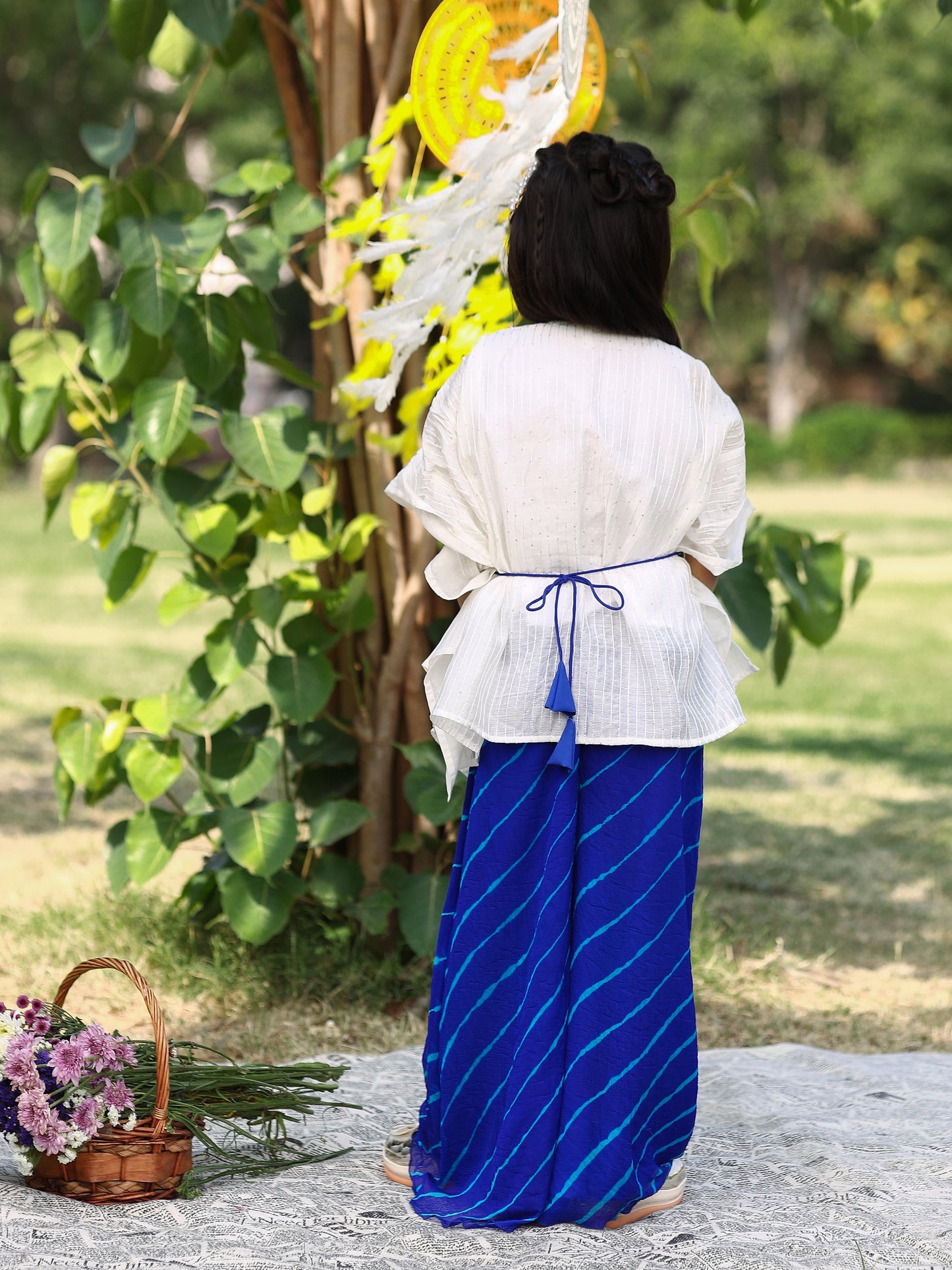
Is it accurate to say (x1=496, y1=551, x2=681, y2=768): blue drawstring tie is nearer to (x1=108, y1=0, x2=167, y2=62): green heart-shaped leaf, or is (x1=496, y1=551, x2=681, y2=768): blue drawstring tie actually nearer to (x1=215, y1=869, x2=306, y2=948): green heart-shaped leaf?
(x1=215, y1=869, x2=306, y2=948): green heart-shaped leaf

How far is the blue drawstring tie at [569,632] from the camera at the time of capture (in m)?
2.24

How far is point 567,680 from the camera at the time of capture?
2.26m

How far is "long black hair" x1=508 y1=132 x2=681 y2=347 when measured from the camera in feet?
7.17

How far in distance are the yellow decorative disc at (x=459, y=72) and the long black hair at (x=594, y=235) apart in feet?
1.96

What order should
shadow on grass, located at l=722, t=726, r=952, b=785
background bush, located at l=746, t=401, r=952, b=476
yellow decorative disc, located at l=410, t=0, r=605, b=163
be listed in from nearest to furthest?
yellow decorative disc, located at l=410, t=0, r=605, b=163
shadow on grass, located at l=722, t=726, r=952, b=785
background bush, located at l=746, t=401, r=952, b=476

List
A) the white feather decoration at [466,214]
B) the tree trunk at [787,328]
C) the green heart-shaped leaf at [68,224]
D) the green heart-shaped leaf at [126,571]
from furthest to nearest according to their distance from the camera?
the tree trunk at [787,328]
the green heart-shaped leaf at [126,571]
the green heart-shaped leaf at [68,224]
the white feather decoration at [466,214]

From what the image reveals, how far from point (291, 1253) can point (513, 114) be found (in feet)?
6.26

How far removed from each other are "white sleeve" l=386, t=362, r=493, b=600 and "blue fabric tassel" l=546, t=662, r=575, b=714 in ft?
0.78

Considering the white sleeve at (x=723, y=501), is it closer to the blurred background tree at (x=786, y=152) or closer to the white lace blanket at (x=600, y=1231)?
the white lace blanket at (x=600, y=1231)

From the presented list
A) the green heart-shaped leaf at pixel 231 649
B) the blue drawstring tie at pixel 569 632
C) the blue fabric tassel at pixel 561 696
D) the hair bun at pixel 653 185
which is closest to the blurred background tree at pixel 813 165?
the green heart-shaped leaf at pixel 231 649

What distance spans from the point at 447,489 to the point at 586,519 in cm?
24

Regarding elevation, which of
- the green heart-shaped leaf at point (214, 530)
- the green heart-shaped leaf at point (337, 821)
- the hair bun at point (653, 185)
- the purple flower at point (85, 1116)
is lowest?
the purple flower at point (85, 1116)

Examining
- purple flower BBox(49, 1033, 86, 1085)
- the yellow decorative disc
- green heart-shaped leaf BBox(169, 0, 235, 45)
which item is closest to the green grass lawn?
purple flower BBox(49, 1033, 86, 1085)

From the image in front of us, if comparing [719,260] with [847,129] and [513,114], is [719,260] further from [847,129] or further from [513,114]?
[847,129]
